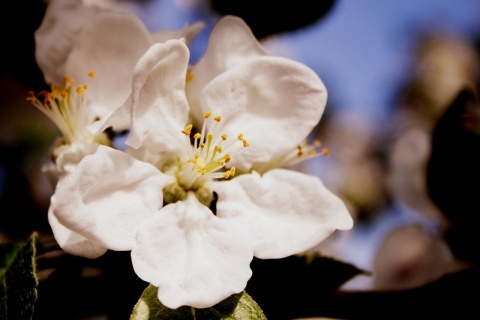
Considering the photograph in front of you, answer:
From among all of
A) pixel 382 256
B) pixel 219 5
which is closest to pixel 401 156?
pixel 382 256

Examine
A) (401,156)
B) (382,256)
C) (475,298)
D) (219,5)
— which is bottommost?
(382,256)

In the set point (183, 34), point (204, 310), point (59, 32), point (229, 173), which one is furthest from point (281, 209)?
point (59, 32)

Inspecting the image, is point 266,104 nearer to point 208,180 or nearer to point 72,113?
point 208,180

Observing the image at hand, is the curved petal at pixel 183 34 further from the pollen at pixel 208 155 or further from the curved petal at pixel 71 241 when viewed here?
the curved petal at pixel 71 241

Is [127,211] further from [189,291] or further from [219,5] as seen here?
[219,5]

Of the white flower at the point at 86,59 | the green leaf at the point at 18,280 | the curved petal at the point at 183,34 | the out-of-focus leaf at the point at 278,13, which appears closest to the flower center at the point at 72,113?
the white flower at the point at 86,59
